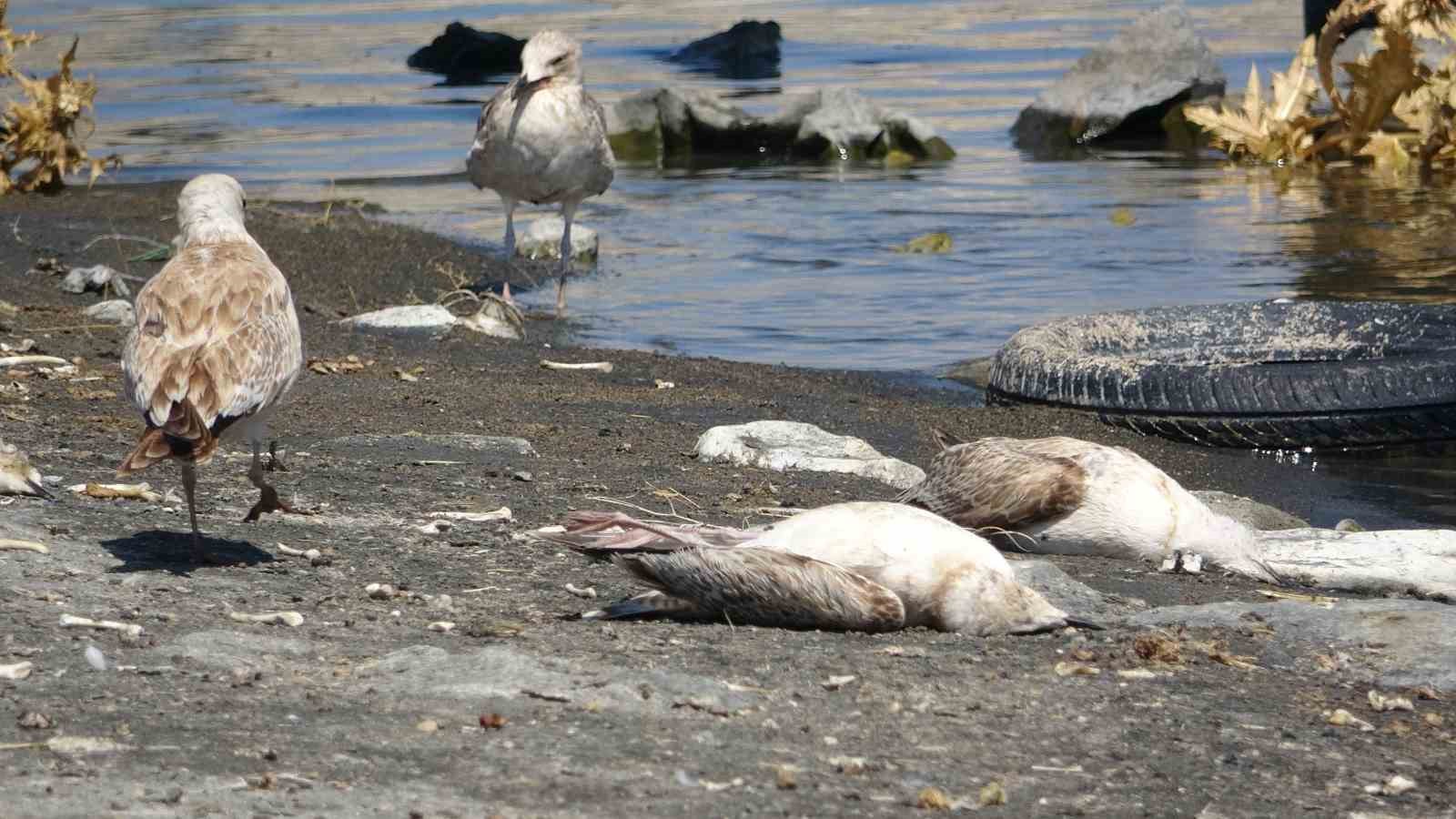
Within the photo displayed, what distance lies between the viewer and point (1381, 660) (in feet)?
14.9

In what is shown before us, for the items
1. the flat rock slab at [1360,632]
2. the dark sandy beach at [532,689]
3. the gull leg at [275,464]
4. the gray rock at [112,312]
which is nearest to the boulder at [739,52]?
the gray rock at [112,312]

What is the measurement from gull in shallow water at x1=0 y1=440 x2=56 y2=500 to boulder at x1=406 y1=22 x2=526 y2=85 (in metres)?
24.4

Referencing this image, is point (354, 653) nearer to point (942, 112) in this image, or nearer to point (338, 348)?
point (338, 348)

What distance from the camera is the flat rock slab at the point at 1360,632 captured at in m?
4.48

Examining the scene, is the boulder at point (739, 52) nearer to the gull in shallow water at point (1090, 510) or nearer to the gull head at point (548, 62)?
the gull head at point (548, 62)

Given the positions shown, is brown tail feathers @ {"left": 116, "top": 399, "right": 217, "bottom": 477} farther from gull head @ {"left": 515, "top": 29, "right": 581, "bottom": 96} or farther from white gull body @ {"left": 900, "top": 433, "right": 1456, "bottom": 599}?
gull head @ {"left": 515, "top": 29, "right": 581, "bottom": 96}

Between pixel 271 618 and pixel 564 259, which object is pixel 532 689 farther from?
pixel 564 259

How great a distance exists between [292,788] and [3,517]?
220cm

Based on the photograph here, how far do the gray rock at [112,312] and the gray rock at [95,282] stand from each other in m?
0.72

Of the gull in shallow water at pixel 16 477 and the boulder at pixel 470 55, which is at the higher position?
the boulder at pixel 470 55

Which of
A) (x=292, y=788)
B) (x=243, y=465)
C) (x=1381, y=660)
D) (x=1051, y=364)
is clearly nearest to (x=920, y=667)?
(x=1381, y=660)

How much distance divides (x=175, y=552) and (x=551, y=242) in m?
10.3

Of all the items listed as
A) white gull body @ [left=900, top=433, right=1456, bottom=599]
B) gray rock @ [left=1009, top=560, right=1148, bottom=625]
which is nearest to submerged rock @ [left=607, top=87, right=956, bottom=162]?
white gull body @ [left=900, top=433, right=1456, bottom=599]

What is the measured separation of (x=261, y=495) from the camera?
551 cm
